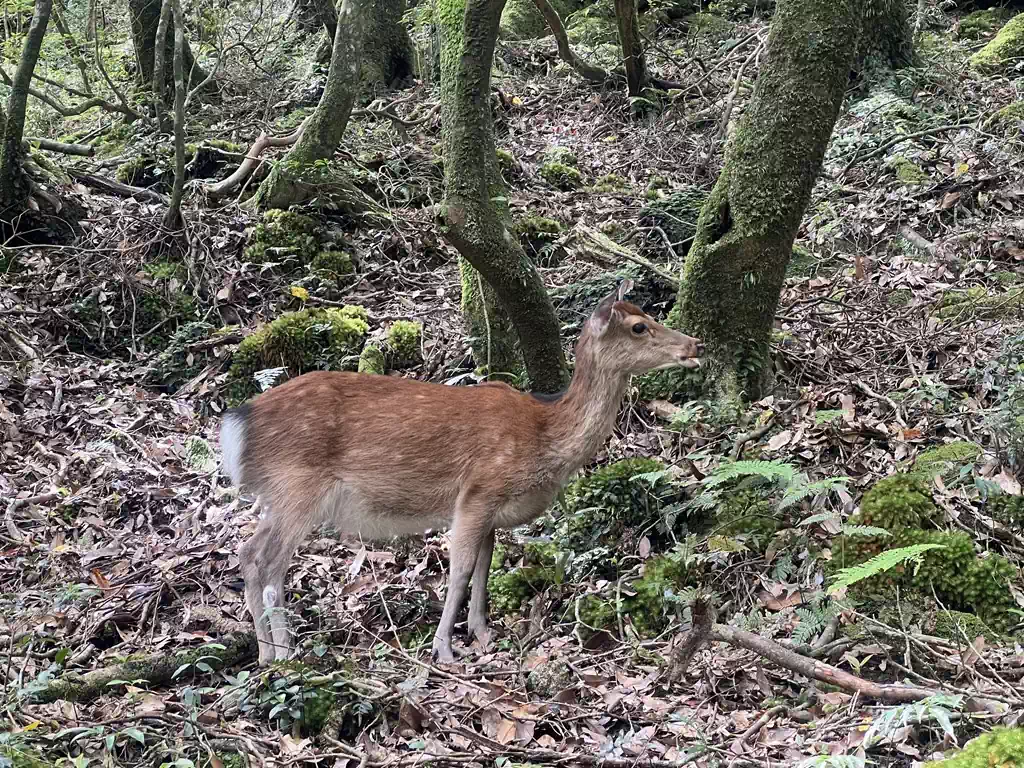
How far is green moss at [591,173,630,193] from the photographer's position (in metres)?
13.6

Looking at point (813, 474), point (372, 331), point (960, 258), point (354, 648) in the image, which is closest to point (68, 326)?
point (372, 331)

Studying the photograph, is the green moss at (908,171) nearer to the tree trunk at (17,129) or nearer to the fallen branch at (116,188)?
the fallen branch at (116,188)

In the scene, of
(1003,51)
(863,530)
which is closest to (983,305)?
(863,530)

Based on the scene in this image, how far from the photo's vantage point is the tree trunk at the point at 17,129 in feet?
36.4

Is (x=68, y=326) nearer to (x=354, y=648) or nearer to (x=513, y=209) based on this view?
(x=513, y=209)

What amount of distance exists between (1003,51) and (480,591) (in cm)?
1257

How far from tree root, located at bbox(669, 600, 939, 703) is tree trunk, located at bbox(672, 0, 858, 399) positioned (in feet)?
10.4

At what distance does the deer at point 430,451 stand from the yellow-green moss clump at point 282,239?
5.28 m

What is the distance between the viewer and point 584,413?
6.67 metres

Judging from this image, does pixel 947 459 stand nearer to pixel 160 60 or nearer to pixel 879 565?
pixel 879 565

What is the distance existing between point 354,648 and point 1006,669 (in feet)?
11.6

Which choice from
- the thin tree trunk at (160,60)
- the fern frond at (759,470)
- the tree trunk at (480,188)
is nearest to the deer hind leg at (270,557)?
the tree trunk at (480,188)

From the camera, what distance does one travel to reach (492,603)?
22.4 ft

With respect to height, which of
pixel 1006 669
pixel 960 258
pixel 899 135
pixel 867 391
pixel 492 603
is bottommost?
pixel 492 603
